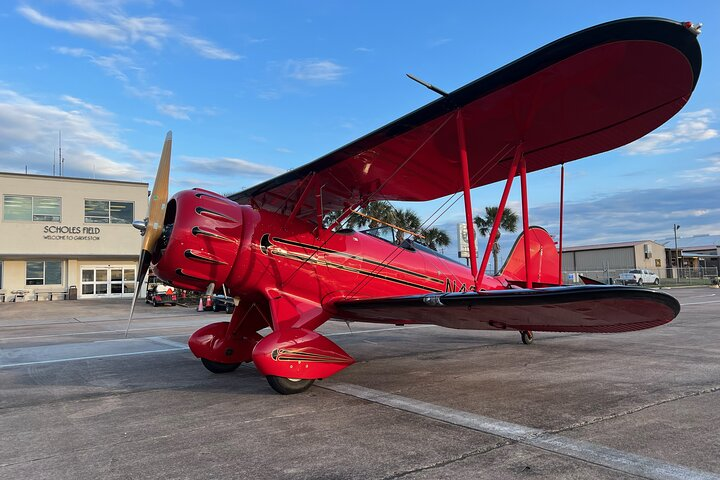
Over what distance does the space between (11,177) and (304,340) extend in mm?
31578

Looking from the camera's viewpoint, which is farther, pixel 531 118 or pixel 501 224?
pixel 501 224

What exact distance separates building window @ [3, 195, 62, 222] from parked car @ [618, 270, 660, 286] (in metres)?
42.1

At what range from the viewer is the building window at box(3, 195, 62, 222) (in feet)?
95.9

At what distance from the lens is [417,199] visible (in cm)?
835

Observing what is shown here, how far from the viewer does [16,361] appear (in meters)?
8.97

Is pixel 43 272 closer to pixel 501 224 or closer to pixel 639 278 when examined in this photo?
pixel 501 224

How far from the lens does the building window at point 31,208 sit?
2923cm

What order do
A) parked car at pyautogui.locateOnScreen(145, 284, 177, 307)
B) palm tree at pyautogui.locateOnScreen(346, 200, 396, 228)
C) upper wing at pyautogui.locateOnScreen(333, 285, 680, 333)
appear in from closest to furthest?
upper wing at pyautogui.locateOnScreen(333, 285, 680, 333)
palm tree at pyautogui.locateOnScreen(346, 200, 396, 228)
parked car at pyautogui.locateOnScreen(145, 284, 177, 307)

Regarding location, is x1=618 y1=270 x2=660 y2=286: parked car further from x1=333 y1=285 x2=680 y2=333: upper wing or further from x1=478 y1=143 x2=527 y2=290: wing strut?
x1=333 y1=285 x2=680 y2=333: upper wing

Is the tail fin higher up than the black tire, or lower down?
higher up

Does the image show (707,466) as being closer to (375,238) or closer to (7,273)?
(375,238)

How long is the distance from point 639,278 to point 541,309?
4270 centimetres

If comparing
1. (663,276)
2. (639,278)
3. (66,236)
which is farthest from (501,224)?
(66,236)

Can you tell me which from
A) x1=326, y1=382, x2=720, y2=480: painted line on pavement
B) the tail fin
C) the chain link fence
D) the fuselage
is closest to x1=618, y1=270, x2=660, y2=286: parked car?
A: the chain link fence
